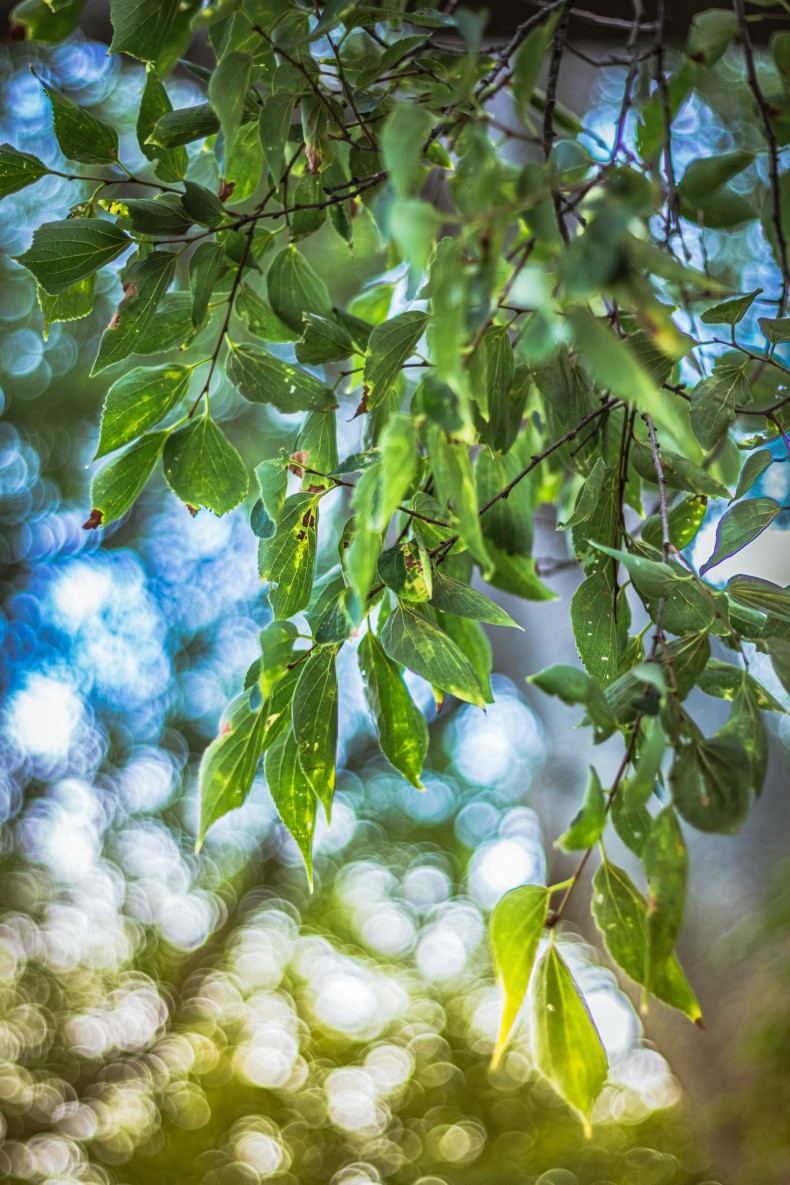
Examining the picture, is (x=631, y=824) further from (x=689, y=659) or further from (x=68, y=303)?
(x=68, y=303)

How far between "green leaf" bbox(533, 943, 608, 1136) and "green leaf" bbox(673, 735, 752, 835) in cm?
11

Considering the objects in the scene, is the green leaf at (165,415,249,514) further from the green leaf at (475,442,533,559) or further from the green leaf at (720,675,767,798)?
the green leaf at (720,675,767,798)

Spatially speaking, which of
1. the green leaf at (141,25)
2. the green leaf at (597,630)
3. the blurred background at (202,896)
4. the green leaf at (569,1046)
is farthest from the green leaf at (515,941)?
the blurred background at (202,896)

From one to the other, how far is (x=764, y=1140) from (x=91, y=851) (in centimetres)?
269

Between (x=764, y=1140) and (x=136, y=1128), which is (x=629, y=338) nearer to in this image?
(x=764, y=1140)

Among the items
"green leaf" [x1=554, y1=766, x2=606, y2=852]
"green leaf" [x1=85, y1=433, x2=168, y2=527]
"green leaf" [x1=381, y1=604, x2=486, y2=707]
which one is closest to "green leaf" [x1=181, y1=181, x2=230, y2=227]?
"green leaf" [x1=85, y1=433, x2=168, y2=527]

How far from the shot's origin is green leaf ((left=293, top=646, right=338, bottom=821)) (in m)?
0.36

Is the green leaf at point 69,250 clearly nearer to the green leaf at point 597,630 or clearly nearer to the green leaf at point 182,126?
the green leaf at point 182,126

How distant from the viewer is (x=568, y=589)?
1174 mm

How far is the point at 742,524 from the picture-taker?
39 cm

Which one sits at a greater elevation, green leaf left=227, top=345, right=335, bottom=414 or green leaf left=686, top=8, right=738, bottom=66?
green leaf left=686, top=8, right=738, bottom=66

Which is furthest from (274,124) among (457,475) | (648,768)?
(648,768)

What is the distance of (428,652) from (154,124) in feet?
1.05

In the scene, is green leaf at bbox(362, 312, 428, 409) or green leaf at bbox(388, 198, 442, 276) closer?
green leaf at bbox(388, 198, 442, 276)
